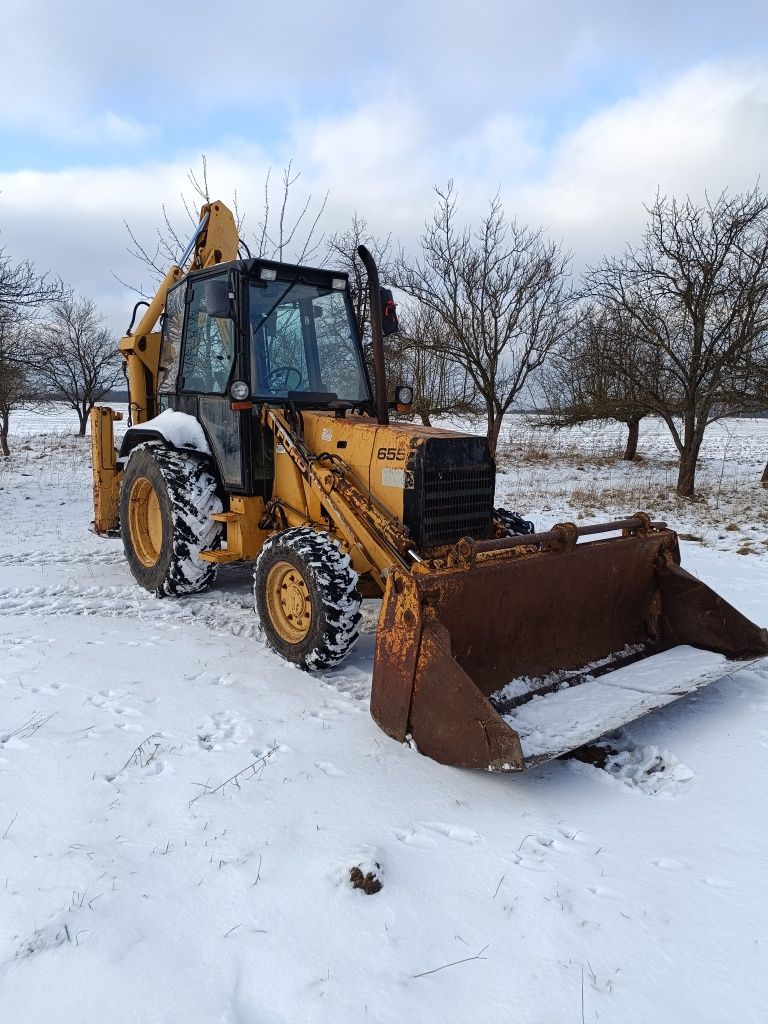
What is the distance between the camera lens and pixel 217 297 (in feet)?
15.2

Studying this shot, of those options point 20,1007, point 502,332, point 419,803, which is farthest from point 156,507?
point 502,332

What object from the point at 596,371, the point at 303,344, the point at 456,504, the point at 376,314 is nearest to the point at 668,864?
the point at 456,504

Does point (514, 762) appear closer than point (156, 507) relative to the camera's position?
Yes

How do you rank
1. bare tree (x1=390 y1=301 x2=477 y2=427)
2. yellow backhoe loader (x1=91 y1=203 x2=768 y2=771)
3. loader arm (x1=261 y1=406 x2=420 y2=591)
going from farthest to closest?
1. bare tree (x1=390 y1=301 x2=477 y2=427)
2. loader arm (x1=261 y1=406 x2=420 y2=591)
3. yellow backhoe loader (x1=91 y1=203 x2=768 y2=771)

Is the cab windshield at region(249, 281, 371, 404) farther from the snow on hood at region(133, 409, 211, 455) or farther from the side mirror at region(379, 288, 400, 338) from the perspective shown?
the snow on hood at region(133, 409, 211, 455)

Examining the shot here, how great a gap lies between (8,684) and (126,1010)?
2525 millimetres

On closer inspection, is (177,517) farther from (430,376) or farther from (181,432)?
(430,376)

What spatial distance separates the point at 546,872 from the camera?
2.57 meters

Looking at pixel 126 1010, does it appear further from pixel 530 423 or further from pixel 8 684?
pixel 530 423

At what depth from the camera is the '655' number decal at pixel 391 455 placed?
4488 millimetres

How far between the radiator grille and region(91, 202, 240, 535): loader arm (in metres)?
3.75

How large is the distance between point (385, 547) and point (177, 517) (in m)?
1.96

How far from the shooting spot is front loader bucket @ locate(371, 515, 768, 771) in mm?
3215

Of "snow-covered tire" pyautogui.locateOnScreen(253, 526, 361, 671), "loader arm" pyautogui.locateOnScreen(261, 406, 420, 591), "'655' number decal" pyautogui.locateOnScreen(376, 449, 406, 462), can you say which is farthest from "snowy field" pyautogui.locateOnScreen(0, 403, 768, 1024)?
"'655' number decal" pyautogui.locateOnScreen(376, 449, 406, 462)
